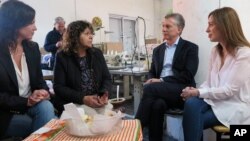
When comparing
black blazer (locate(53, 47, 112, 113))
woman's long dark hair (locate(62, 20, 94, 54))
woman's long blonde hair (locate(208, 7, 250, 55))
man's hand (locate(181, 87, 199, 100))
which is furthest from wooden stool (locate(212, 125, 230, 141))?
woman's long dark hair (locate(62, 20, 94, 54))

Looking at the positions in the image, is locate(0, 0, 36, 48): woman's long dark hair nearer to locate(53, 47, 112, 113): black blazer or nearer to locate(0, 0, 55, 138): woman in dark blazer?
locate(0, 0, 55, 138): woman in dark blazer

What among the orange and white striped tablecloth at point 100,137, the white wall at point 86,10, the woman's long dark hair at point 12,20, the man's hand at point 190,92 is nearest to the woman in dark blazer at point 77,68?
the woman's long dark hair at point 12,20

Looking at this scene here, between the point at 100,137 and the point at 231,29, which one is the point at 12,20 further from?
the point at 231,29

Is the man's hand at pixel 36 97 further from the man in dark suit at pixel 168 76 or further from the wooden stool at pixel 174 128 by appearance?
the wooden stool at pixel 174 128

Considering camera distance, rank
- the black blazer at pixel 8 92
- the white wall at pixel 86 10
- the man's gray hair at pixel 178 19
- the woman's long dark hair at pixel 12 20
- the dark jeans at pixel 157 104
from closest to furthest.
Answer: the black blazer at pixel 8 92
the woman's long dark hair at pixel 12 20
the dark jeans at pixel 157 104
the man's gray hair at pixel 178 19
the white wall at pixel 86 10

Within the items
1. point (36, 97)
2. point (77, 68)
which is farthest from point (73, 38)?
point (36, 97)

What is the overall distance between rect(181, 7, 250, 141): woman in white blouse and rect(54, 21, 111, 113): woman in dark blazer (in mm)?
657

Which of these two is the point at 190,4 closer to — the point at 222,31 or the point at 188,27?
the point at 188,27

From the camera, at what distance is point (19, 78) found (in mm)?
1818

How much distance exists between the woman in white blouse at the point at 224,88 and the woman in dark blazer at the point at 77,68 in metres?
0.66

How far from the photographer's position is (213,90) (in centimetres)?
178

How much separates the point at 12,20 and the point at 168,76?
1292mm

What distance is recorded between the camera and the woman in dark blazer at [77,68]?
206 centimetres

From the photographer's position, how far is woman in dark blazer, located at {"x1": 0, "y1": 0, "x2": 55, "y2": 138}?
1.70m
